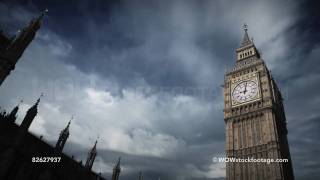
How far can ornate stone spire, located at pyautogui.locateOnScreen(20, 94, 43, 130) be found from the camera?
128 feet

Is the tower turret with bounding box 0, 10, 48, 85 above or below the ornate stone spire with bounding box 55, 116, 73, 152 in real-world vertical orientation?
above

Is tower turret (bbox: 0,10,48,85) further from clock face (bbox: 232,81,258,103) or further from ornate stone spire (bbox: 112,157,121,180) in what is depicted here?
clock face (bbox: 232,81,258,103)

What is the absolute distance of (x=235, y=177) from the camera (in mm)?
57938

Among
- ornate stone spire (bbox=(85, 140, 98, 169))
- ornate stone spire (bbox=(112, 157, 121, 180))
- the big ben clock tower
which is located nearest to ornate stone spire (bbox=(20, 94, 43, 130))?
ornate stone spire (bbox=(85, 140, 98, 169))

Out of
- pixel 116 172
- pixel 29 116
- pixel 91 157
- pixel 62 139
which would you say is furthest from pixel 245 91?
pixel 29 116

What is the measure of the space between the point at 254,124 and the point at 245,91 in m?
9.04

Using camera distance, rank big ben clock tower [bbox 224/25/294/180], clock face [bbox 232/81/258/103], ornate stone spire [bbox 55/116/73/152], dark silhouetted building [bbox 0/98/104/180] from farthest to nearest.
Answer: clock face [bbox 232/81/258/103]
big ben clock tower [bbox 224/25/294/180]
ornate stone spire [bbox 55/116/73/152]
dark silhouetted building [bbox 0/98/104/180]

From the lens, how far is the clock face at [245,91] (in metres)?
66.6

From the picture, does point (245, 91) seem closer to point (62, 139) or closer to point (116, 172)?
point (116, 172)

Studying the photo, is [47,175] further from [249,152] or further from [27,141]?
[249,152]

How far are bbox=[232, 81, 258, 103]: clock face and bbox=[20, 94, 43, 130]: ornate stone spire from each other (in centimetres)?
4412

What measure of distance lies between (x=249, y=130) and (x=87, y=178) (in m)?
34.1

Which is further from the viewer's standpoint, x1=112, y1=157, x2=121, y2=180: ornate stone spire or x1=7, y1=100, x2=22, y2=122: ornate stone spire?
x1=112, y1=157, x2=121, y2=180: ornate stone spire

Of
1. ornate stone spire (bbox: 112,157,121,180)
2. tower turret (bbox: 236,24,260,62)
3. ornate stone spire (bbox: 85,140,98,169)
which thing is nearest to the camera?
ornate stone spire (bbox: 85,140,98,169)
